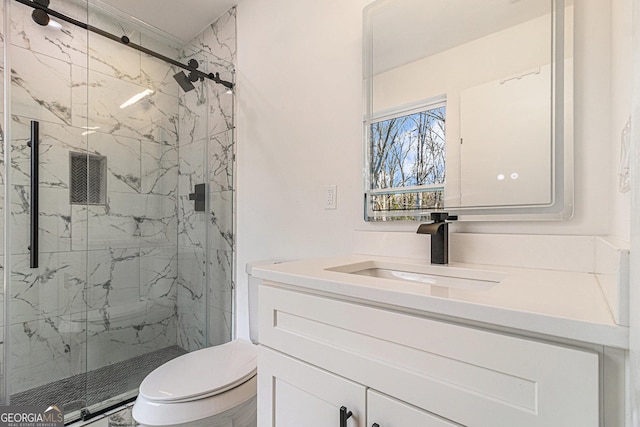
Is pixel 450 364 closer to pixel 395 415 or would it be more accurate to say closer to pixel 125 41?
pixel 395 415

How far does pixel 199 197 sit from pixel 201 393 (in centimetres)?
133

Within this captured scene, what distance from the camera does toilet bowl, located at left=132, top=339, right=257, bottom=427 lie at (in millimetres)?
981

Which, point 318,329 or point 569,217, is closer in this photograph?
point 318,329

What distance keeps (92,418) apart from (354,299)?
169cm

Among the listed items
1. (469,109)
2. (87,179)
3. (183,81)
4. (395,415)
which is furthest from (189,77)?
(395,415)

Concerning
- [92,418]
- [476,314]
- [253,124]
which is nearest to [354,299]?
[476,314]

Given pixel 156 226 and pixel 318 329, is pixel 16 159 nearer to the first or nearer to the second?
pixel 156 226

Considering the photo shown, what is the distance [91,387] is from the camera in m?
1.65

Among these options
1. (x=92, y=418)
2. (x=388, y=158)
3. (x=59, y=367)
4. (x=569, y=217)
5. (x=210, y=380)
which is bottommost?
(x=92, y=418)

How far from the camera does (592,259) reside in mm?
812


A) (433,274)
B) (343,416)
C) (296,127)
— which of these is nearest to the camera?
(343,416)

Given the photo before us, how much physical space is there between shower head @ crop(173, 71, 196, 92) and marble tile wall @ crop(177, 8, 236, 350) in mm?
44

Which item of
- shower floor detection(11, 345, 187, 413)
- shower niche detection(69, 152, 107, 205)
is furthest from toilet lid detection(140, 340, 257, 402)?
shower niche detection(69, 152, 107, 205)

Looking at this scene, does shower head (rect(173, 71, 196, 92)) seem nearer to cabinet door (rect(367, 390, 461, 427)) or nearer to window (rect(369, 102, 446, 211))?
window (rect(369, 102, 446, 211))
